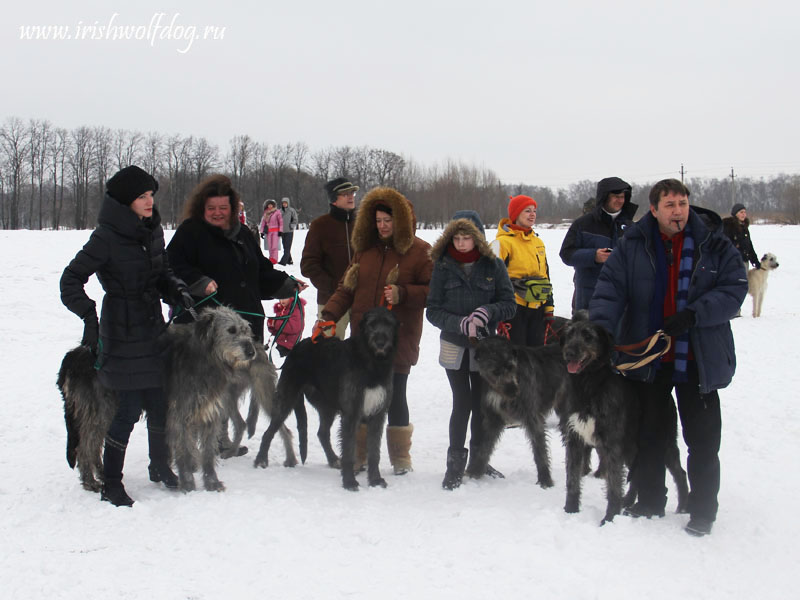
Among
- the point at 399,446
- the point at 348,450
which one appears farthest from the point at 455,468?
the point at 348,450

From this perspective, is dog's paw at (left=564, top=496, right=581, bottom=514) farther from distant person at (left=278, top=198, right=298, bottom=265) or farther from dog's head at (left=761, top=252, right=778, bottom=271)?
distant person at (left=278, top=198, right=298, bottom=265)

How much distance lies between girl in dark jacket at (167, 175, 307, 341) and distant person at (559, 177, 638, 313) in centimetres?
273

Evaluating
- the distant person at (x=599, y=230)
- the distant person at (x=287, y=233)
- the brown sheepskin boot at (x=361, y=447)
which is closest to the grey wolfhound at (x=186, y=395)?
the brown sheepskin boot at (x=361, y=447)

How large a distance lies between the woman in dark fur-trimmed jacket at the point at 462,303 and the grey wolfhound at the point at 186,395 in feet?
4.54

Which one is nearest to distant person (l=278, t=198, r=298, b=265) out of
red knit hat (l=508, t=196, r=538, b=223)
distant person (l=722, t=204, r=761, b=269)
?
distant person (l=722, t=204, r=761, b=269)

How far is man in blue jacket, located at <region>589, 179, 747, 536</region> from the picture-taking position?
11.4 ft

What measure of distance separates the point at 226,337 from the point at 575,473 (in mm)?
2320

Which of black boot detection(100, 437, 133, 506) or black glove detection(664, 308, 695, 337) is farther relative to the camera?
black boot detection(100, 437, 133, 506)

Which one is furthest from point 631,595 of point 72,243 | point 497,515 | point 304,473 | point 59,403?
point 72,243

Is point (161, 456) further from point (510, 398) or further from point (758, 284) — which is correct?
point (758, 284)

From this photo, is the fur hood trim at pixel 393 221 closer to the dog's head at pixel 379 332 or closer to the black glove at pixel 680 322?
the dog's head at pixel 379 332

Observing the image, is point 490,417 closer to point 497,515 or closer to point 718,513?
point 497,515

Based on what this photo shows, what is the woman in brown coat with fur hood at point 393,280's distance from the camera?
4.73m

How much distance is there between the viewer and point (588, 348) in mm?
3664
